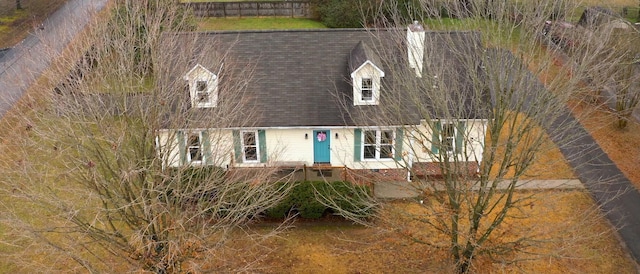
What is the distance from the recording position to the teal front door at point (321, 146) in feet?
68.4

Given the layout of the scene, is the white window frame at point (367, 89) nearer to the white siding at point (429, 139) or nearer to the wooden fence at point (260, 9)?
the white siding at point (429, 139)

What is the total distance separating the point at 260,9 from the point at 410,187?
29781 millimetres

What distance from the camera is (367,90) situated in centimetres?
2033

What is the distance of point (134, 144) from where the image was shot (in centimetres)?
1262

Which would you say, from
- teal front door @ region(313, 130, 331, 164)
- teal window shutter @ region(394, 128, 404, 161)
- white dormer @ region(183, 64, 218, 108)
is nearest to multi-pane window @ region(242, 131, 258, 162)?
teal front door @ region(313, 130, 331, 164)

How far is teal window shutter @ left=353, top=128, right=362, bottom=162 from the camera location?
2066 cm

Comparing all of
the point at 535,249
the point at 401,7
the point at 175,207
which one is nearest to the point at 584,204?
the point at 535,249

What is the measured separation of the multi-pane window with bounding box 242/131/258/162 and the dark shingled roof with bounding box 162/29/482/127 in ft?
2.70

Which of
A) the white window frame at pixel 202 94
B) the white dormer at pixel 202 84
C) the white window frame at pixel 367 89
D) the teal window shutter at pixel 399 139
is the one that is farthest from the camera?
the white window frame at pixel 367 89

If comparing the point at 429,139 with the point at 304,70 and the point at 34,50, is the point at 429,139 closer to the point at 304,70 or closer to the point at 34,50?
the point at 304,70

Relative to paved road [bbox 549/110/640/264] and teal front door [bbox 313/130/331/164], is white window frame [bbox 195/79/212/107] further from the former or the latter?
paved road [bbox 549/110/640/264]

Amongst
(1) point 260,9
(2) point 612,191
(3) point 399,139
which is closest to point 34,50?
(3) point 399,139

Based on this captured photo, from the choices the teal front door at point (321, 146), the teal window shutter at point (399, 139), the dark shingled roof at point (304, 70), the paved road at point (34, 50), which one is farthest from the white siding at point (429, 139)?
the paved road at point (34, 50)

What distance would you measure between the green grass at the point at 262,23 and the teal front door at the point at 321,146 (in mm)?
22917
